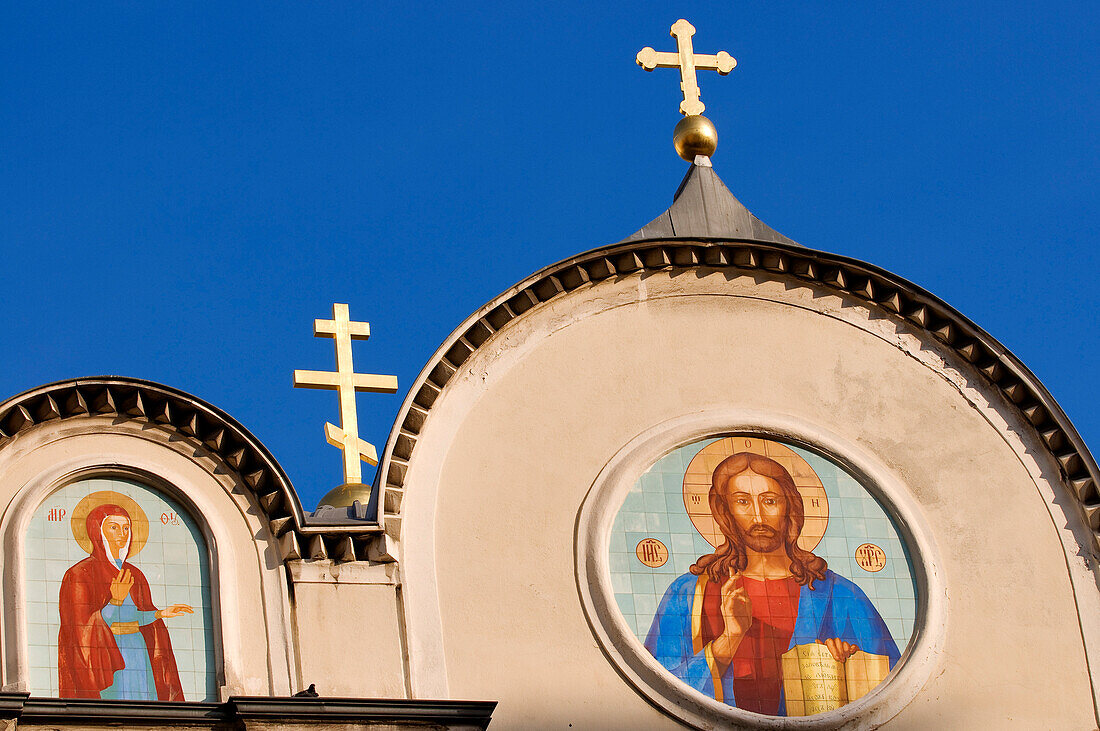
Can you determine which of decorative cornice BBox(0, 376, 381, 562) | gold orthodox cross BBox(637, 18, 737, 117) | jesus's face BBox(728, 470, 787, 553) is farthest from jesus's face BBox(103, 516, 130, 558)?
gold orthodox cross BBox(637, 18, 737, 117)

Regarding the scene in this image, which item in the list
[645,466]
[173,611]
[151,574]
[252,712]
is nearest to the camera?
[252,712]

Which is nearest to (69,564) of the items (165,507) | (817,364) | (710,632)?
(165,507)

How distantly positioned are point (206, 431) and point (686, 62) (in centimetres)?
526

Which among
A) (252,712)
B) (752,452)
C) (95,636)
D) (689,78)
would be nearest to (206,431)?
(95,636)

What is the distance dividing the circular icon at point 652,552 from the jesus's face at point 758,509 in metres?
0.59

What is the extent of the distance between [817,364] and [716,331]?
29.1 inches

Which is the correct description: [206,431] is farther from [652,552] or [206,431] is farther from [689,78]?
[689,78]

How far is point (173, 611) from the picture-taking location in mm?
13781

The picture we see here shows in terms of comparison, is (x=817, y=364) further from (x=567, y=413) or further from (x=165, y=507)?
(x=165, y=507)

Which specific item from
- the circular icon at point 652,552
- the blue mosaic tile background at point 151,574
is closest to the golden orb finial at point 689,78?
the circular icon at point 652,552

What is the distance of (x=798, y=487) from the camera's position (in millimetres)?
15180

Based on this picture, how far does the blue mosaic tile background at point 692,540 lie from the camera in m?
14.6

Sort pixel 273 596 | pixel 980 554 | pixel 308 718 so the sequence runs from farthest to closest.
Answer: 1. pixel 980 554
2. pixel 273 596
3. pixel 308 718

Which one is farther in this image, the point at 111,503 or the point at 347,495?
the point at 347,495
